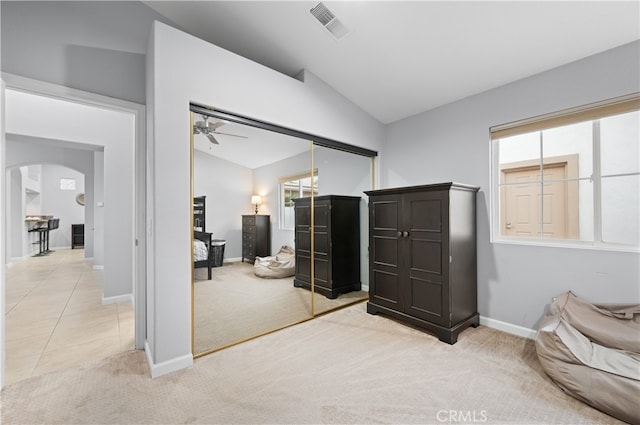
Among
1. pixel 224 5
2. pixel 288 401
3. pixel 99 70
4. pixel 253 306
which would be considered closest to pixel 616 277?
pixel 288 401

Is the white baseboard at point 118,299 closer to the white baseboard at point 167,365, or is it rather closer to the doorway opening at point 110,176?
the doorway opening at point 110,176

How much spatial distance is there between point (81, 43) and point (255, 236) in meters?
2.13

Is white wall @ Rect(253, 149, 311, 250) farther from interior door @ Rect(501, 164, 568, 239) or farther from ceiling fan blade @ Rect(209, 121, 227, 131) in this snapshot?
interior door @ Rect(501, 164, 568, 239)

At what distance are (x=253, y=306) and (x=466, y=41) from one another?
3.30 meters

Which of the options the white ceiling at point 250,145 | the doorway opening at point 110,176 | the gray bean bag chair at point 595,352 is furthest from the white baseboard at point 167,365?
the gray bean bag chair at point 595,352

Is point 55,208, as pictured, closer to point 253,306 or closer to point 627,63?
point 253,306

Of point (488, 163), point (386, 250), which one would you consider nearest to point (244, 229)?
point (386, 250)

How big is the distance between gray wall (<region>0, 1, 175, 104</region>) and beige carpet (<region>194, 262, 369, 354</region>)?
1763 millimetres

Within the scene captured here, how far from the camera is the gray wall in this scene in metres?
1.87

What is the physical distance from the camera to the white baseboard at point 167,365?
192 centimetres

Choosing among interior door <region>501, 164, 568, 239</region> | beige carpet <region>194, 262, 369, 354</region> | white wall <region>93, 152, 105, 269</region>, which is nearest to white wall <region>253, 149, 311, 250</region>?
beige carpet <region>194, 262, 369, 354</region>

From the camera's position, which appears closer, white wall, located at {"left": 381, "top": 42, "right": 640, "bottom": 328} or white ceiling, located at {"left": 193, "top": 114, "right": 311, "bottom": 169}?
white wall, located at {"left": 381, "top": 42, "right": 640, "bottom": 328}

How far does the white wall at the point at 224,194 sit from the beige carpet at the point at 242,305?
29cm

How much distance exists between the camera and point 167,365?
1.96 m
